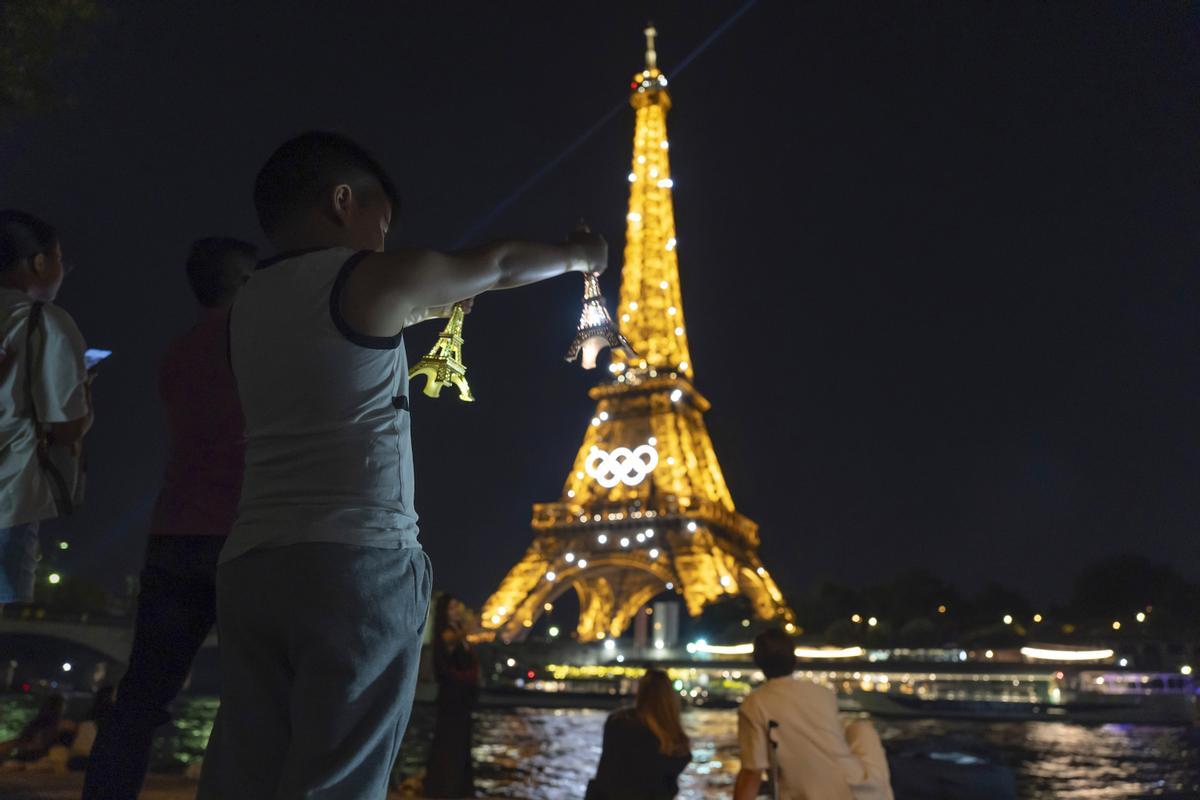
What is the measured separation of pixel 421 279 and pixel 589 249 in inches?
19.6

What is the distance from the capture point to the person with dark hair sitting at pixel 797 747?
3686 millimetres

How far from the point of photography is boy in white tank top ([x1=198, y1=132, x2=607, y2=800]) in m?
1.66

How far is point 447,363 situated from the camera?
244 centimetres

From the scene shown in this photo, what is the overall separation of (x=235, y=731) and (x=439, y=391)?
96 centimetres

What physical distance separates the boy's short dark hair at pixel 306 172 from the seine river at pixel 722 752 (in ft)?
22.2

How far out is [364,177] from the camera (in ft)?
6.93

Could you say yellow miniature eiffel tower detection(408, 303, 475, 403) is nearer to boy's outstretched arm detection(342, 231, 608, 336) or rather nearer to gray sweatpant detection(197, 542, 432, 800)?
boy's outstretched arm detection(342, 231, 608, 336)

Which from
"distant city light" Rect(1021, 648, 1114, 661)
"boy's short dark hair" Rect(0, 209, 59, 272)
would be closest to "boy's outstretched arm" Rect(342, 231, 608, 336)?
"boy's short dark hair" Rect(0, 209, 59, 272)

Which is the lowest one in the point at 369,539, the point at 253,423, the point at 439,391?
the point at 369,539

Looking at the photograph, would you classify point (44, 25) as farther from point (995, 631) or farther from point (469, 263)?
point (995, 631)

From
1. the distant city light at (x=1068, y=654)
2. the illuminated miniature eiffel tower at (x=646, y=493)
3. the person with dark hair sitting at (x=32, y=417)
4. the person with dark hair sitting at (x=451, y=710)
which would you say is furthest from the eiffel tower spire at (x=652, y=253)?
the person with dark hair sitting at (x=32, y=417)

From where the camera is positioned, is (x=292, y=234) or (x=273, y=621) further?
(x=292, y=234)

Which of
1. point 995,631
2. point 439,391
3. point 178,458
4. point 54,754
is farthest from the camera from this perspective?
point 995,631

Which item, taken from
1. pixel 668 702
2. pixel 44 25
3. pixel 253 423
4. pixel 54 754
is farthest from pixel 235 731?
pixel 44 25
